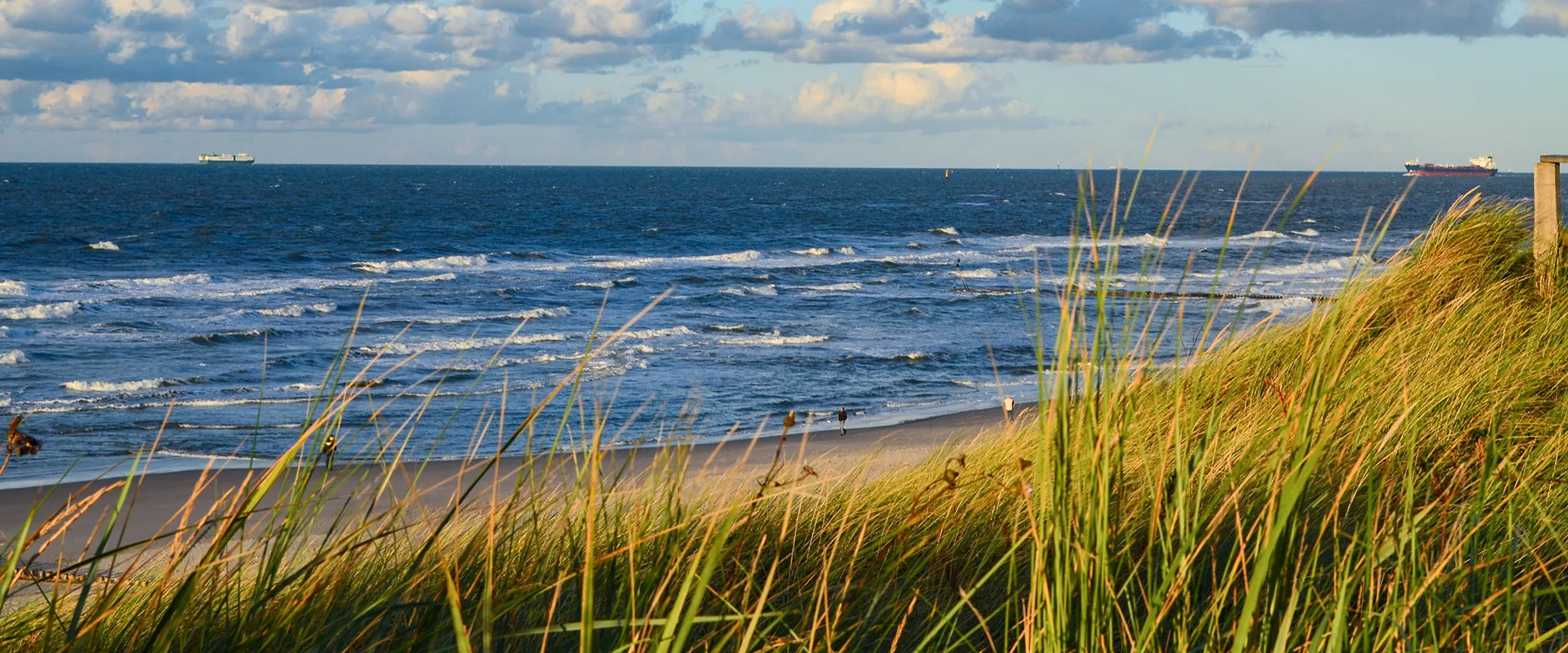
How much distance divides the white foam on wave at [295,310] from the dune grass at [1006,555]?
69.8 feet

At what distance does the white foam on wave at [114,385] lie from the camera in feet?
49.1

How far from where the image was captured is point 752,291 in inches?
1147

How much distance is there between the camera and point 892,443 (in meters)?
10.5

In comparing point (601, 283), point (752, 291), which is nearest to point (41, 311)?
point (601, 283)

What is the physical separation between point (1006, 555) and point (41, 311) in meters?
24.7

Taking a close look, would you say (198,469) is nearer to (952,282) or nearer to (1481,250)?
(1481,250)

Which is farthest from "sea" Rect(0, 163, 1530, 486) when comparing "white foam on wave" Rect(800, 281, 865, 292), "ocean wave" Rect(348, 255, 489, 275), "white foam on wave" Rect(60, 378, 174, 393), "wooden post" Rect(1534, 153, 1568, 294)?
"wooden post" Rect(1534, 153, 1568, 294)

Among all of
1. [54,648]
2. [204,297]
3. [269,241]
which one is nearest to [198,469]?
[54,648]

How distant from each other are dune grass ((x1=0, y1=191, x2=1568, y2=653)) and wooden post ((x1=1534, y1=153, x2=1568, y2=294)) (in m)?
3.12

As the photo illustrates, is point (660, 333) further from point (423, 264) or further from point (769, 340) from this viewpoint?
point (423, 264)

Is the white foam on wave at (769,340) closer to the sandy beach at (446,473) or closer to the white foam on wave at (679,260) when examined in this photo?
the sandy beach at (446,473)

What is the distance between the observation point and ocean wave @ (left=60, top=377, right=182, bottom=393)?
1498cm

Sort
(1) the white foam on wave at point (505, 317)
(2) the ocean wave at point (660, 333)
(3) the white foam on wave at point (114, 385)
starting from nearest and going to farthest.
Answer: (3) the white foam on wave at point (114, 385) < (2) the ocean wave at point (660, 333) < (1) the white foam on wave at point (505, 317)

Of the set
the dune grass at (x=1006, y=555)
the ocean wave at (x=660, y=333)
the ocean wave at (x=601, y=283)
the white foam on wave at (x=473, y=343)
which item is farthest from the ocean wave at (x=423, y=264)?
the dune grass at (x=1006, y=555)
